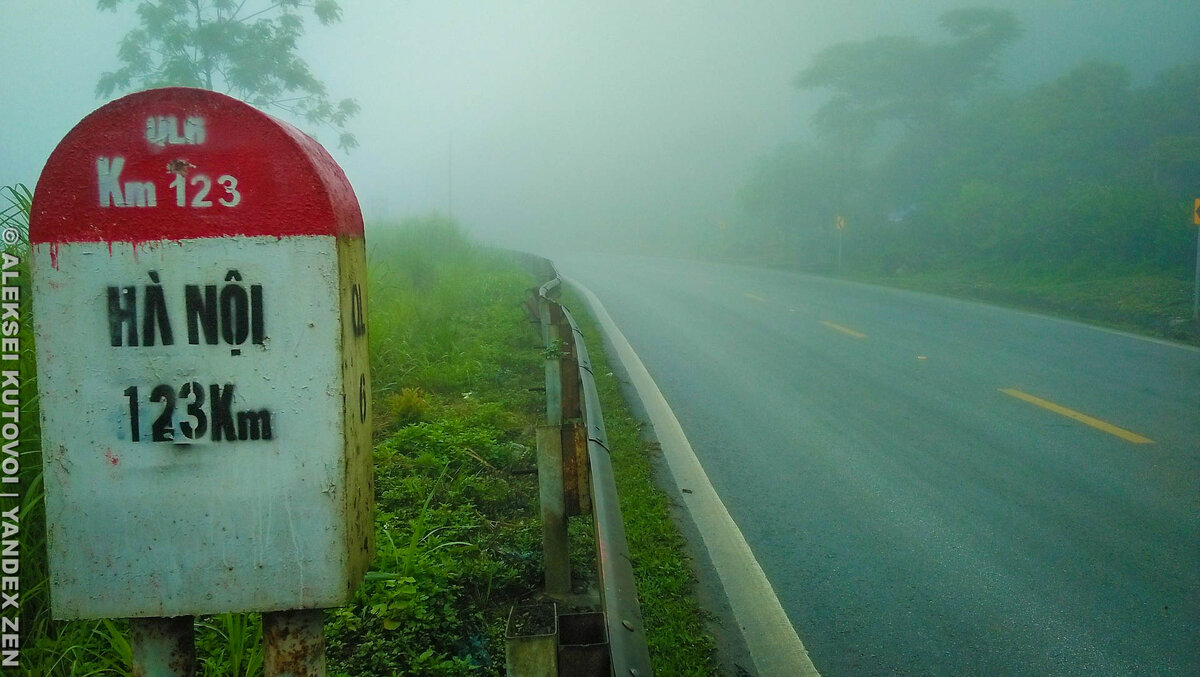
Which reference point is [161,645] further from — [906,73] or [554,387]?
[906,73]

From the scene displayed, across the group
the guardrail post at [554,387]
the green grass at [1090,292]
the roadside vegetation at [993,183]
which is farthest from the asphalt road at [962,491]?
the roadside vegetation at [993,183]

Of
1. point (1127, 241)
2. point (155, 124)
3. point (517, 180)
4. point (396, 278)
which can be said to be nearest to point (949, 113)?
point (1127, 241)

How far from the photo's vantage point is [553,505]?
3.41m

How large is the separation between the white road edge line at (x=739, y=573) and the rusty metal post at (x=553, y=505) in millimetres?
854

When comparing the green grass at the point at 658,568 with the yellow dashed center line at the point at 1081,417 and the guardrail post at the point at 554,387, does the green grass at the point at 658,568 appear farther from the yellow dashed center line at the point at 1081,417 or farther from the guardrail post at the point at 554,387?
the yellow dashed center line at the point at 1081,417

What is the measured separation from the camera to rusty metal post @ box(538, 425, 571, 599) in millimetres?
3381

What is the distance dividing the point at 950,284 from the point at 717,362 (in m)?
16.4

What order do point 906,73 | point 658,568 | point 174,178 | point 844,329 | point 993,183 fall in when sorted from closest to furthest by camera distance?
point 174,178 → point 658,568 → point 844,329 → point 993,183 → point 906,73

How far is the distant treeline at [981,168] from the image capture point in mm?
25688

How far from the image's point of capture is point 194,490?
176 cm

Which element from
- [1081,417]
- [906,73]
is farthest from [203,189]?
[906,73]

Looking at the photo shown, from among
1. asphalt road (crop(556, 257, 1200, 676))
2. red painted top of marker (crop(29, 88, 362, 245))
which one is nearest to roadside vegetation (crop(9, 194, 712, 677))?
asphalt road (crop(556, 257, 1200, 676))

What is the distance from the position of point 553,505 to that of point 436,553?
0.96 meters

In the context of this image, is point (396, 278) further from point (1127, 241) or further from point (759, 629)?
point (1127, 241)
